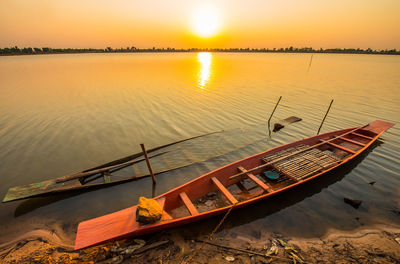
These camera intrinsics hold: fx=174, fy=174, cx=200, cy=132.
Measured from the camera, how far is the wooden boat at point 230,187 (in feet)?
16.0

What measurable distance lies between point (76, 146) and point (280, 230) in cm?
1171

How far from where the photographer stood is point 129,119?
14.7 meters

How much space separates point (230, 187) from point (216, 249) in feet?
8.96

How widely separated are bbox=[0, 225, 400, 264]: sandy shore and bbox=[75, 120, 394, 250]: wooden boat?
2.04 feet

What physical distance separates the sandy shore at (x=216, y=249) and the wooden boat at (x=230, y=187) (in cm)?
62

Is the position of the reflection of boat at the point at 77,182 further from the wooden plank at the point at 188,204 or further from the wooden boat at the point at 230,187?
the wooden plank at the point at 188,204

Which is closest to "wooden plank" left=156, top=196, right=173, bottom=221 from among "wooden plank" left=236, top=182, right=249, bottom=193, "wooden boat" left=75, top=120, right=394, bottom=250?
"wooden boat" left=75, top=120, right=394, bottom=250

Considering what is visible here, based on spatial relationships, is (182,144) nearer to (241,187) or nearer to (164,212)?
(241,187)

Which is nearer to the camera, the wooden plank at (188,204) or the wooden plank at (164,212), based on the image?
the wooden plank at (164,212)

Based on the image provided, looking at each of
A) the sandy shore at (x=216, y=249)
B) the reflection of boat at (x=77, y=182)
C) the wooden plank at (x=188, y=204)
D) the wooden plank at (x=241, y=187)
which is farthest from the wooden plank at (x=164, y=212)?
the wooden plank at (x=241, y=187)

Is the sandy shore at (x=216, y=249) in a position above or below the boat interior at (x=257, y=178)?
below

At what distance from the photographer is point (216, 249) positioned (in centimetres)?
521

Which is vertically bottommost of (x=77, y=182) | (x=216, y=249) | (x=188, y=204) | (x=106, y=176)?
(x=216, y=249)

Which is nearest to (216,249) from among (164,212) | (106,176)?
(164,212)
